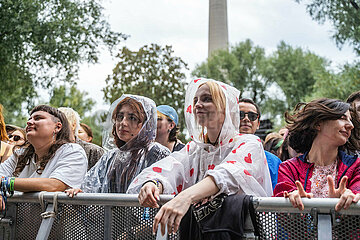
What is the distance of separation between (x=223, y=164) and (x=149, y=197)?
1.53 ft

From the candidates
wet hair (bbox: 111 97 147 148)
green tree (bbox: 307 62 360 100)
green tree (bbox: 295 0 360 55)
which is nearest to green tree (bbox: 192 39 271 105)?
green tree (bbox: 307 62 360 100)

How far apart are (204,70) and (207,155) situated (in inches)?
1474

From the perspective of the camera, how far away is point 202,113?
128 inches

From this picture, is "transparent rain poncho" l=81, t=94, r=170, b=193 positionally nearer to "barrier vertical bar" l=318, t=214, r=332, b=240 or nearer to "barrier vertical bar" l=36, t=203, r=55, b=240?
"barrier vertical bar" l=36, t=203, r=55, b=240

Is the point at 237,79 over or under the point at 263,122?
over

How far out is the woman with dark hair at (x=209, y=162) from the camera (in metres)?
2.70

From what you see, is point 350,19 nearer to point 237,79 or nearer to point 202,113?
point 202,113

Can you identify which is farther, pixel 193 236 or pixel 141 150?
pixel 141 150

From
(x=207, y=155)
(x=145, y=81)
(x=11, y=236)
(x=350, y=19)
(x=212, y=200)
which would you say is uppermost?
(x=350, y=19)

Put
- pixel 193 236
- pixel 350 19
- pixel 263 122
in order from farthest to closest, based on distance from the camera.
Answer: pixel 263 122
pixel 350 19
pixel 193 236

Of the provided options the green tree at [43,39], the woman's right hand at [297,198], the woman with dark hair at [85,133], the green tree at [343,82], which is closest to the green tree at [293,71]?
the green tree at [343,82]

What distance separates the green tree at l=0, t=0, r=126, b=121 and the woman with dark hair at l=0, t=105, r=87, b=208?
317 inches

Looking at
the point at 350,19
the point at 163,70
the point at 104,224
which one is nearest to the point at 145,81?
the point at 163,70

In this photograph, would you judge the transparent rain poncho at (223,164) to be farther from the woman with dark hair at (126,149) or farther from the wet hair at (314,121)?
the woman with dark hair at (126,149)
